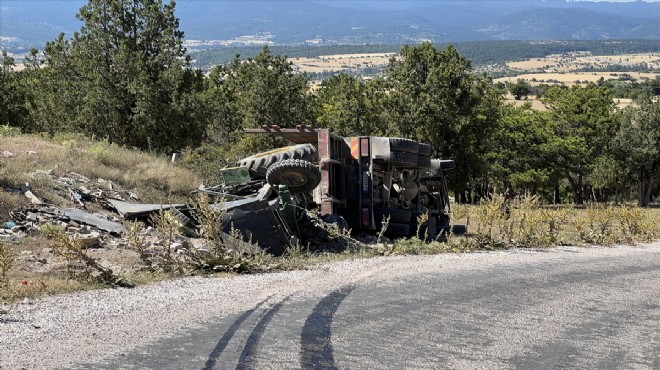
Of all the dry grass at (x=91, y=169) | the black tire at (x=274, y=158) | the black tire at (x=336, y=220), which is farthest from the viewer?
the black tire at (x=274, y=158)

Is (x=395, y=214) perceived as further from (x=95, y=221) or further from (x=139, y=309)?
(x=139, y=309)

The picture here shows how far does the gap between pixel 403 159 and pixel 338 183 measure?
179 centimetres

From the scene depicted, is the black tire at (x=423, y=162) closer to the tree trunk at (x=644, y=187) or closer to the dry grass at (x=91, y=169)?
the dry grass at (x=91, y=169)

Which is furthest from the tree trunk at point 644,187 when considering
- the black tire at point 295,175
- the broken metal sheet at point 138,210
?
the broken metal sheet at point 138,210

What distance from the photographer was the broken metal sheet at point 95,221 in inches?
527

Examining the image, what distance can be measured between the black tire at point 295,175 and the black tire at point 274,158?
0.83m

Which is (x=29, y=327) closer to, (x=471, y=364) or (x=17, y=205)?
(x=471, y=364)

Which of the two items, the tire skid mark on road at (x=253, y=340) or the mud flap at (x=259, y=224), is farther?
the mud flap at (x=259, y=224)

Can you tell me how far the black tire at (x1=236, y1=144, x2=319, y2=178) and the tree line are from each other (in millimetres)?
4289

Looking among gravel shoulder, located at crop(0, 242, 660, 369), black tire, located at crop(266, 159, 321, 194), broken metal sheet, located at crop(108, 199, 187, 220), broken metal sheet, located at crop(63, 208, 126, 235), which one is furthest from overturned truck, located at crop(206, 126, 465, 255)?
gravel shoulder, located at crop(0, 242, 660, 369)

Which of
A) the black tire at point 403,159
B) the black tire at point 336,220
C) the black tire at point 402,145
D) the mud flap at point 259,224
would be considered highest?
the black tire at point 402,145

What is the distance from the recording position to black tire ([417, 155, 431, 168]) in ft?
62.9

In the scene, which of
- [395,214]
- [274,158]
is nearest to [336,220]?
[395,214]

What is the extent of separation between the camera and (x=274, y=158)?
17203 millimetres
